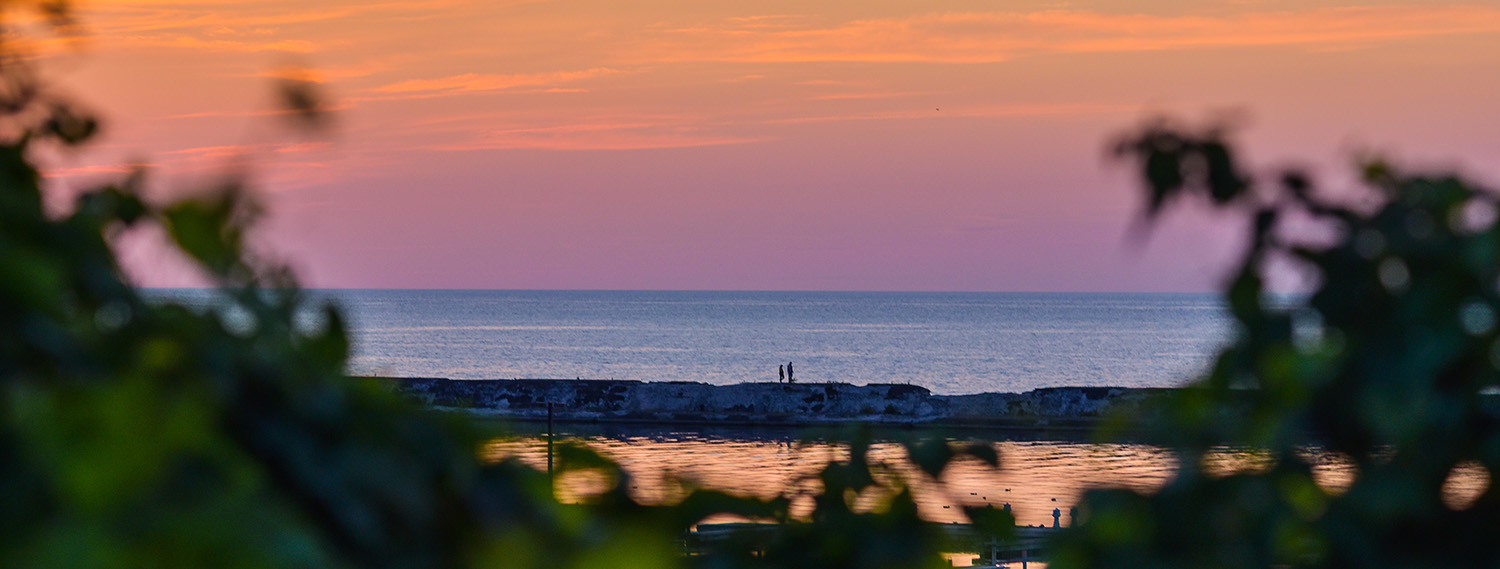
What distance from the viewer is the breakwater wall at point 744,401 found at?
40406mm

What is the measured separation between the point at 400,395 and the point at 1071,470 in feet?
104

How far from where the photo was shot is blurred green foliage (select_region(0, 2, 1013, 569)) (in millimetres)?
662

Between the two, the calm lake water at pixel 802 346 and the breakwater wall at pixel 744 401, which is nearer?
the breakwater wall at pixel 744 401

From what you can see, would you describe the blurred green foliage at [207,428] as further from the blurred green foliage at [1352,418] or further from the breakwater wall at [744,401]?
the breakwater wall at [744,401]

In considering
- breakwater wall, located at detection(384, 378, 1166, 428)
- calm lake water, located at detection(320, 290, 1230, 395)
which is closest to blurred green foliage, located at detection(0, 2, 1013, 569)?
breakwater wall, located at detection(384, 378, 1166, 428)

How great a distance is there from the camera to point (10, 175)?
0.96 meters

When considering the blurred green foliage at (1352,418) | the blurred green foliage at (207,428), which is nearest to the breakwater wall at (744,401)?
the blurred green foliage at (1352,418)

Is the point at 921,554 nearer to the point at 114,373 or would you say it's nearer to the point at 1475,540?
the point at 1475,540

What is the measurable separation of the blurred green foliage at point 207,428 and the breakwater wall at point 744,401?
38622 mm

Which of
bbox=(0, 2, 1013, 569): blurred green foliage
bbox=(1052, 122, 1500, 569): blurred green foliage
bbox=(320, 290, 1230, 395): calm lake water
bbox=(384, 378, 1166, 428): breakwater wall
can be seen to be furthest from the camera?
bbox=(320, 290, 1230, 395): calm lake water

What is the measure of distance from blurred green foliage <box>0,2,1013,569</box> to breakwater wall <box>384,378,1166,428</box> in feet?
127

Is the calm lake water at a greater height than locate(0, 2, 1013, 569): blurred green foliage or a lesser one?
greater

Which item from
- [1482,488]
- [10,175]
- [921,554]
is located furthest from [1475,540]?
[10,175]

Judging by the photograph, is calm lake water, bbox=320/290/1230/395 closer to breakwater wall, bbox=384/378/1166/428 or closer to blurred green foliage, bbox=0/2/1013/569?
breakwater wall, bbox=384/378/1166/428
